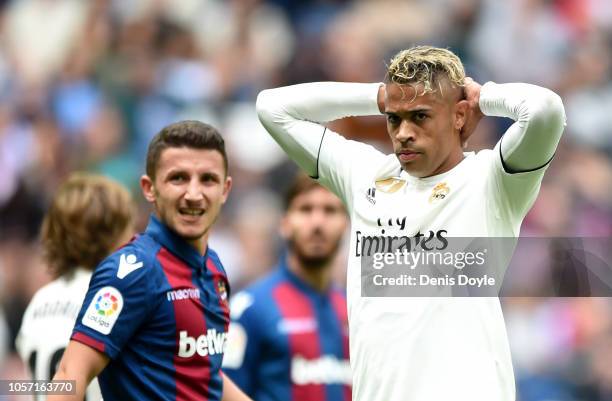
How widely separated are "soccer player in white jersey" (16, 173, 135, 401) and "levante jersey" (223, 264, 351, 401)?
1.15 metres

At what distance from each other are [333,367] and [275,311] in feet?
1.56

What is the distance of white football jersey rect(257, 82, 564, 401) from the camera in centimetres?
442

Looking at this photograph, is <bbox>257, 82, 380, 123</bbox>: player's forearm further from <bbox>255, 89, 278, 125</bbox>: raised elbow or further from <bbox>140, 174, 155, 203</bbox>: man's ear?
<bbox>140, 174, 155, 203</bbox>: man's ear

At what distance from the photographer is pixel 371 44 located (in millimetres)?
12711

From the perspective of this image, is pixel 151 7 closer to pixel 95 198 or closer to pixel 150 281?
pixel 95 198

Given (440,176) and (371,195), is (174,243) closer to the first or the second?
(371,195)

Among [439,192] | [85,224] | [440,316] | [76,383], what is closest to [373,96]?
Answer: [439,192]

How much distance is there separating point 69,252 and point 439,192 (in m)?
2.26

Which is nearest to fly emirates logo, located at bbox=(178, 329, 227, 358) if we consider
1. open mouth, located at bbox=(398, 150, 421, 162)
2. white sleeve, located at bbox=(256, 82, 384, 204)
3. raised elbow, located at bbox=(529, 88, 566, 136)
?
white sleeve, located at bbox=(256, 82, 384, 204)

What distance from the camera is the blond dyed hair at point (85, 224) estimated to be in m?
6.06

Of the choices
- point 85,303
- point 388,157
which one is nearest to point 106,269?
point 85,303

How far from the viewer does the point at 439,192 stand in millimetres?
4633

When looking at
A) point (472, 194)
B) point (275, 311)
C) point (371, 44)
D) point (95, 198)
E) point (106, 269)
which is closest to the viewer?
point (472, 194)

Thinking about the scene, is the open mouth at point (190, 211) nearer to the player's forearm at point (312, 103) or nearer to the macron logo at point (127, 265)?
the macron logo at point (127, 265)
